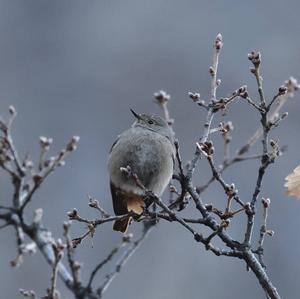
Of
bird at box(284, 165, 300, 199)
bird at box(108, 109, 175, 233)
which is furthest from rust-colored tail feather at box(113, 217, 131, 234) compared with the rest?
bird at box(284, 165, 300, 199)

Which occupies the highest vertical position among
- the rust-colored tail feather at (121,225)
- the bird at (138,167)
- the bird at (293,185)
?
the bird at (138,167)

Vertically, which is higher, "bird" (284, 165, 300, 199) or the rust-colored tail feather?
the rust-colored tail feather

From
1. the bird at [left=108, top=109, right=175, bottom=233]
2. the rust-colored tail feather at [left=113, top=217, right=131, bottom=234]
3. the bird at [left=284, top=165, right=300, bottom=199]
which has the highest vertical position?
the bird at [left=108, top=109, right=175, bottom=233]

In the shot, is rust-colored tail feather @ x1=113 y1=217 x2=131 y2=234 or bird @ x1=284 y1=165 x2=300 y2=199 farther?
rust-colored tail feather @ x1=113 y1=217 x2=131 y2=234

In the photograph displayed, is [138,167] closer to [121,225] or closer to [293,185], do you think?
[121,225]

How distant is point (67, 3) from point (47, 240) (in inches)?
965

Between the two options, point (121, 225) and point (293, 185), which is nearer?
point (293, 185)

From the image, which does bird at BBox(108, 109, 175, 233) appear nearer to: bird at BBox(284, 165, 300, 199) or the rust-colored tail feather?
the rust-colored tail feather

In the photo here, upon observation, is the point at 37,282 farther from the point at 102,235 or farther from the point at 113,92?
the point at 113,92

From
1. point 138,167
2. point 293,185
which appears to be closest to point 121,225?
point 138,167

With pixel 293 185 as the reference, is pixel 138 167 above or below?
above

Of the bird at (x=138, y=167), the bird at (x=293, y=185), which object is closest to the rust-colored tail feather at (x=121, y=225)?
the bird at (x=138, y=167)

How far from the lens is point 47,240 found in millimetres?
2213

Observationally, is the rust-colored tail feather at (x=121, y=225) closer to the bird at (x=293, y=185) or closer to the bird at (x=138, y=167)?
the bird at (x=138, y=167)
